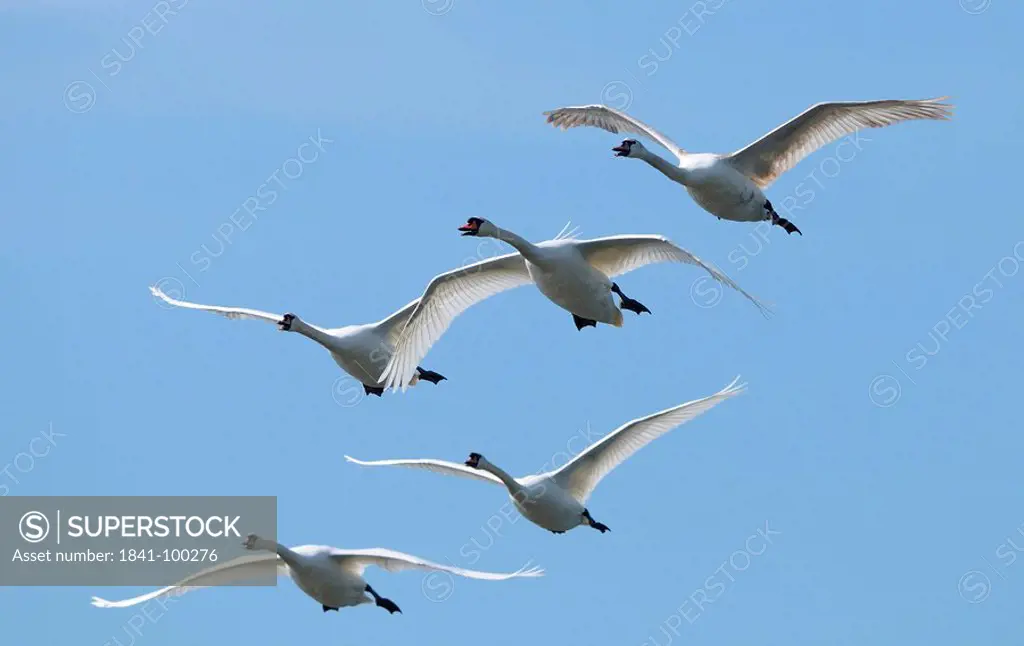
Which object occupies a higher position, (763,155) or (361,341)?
(763,155)

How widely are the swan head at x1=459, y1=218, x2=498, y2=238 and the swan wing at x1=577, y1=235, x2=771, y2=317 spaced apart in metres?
1.51

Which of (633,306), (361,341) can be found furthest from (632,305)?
(361,341)

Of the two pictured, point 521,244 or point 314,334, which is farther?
point 314,334

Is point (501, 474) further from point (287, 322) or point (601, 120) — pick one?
point (601, 120)

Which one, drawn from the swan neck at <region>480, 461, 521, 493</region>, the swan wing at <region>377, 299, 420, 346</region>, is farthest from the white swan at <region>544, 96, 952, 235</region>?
the swan neck at <region>480, 461, 521, 493</region>

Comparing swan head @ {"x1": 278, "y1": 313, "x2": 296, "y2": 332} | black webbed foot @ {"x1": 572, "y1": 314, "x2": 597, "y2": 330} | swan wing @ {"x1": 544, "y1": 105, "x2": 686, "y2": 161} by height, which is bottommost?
black webbed foot @ {"x1": 572, "y1": 314, "x2": 597, "y2": 330}

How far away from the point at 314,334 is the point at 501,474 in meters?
4.26

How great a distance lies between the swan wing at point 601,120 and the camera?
39250 mm

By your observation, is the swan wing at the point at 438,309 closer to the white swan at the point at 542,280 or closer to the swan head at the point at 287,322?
the white swan at the point at 542,280

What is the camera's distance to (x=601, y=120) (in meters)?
39.9

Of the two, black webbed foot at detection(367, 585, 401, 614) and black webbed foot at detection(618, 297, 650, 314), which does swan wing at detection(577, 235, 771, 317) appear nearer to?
black webbed foot at detection(618, 297, 650, 314)

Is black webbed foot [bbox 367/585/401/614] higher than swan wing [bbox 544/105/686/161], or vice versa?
swan wing [bbox 544/105/686/161]

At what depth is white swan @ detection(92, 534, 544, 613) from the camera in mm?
36375

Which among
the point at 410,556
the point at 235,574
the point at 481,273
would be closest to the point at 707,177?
the point at 481,273
